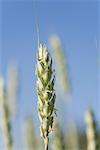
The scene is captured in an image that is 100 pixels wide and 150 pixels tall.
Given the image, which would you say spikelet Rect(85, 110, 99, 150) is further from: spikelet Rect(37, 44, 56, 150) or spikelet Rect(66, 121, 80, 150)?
spikelet Rect(37, 44, 56, 150)

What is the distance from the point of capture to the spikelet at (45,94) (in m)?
1.72

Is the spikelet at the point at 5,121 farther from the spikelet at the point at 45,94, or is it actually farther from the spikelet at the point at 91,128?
the spikelet at the point at 45,94

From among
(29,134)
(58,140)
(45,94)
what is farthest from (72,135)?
(45,94)

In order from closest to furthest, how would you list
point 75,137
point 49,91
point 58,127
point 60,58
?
1. point 49,91
2. point 58,127
3. point 75,137
4. point 60,58

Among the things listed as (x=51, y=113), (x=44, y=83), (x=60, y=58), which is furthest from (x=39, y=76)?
(x=60, y=58)

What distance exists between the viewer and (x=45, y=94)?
5.66 feet

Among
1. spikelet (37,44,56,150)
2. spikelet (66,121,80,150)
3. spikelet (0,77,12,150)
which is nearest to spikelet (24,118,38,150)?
spikelet (66,121,80,150)

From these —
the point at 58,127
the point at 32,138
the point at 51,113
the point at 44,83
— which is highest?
the point at 44,83

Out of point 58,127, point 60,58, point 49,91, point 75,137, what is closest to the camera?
point 49,91

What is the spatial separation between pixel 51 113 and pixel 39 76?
15 cm

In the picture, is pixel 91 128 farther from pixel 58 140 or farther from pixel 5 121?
pixel 5 121

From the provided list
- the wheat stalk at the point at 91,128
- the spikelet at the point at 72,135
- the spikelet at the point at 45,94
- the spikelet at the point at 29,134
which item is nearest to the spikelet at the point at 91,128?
the wheat stalk at the point at 91,128

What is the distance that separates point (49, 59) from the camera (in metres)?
1.78

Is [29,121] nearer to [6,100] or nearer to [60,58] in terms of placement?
[60,58]
